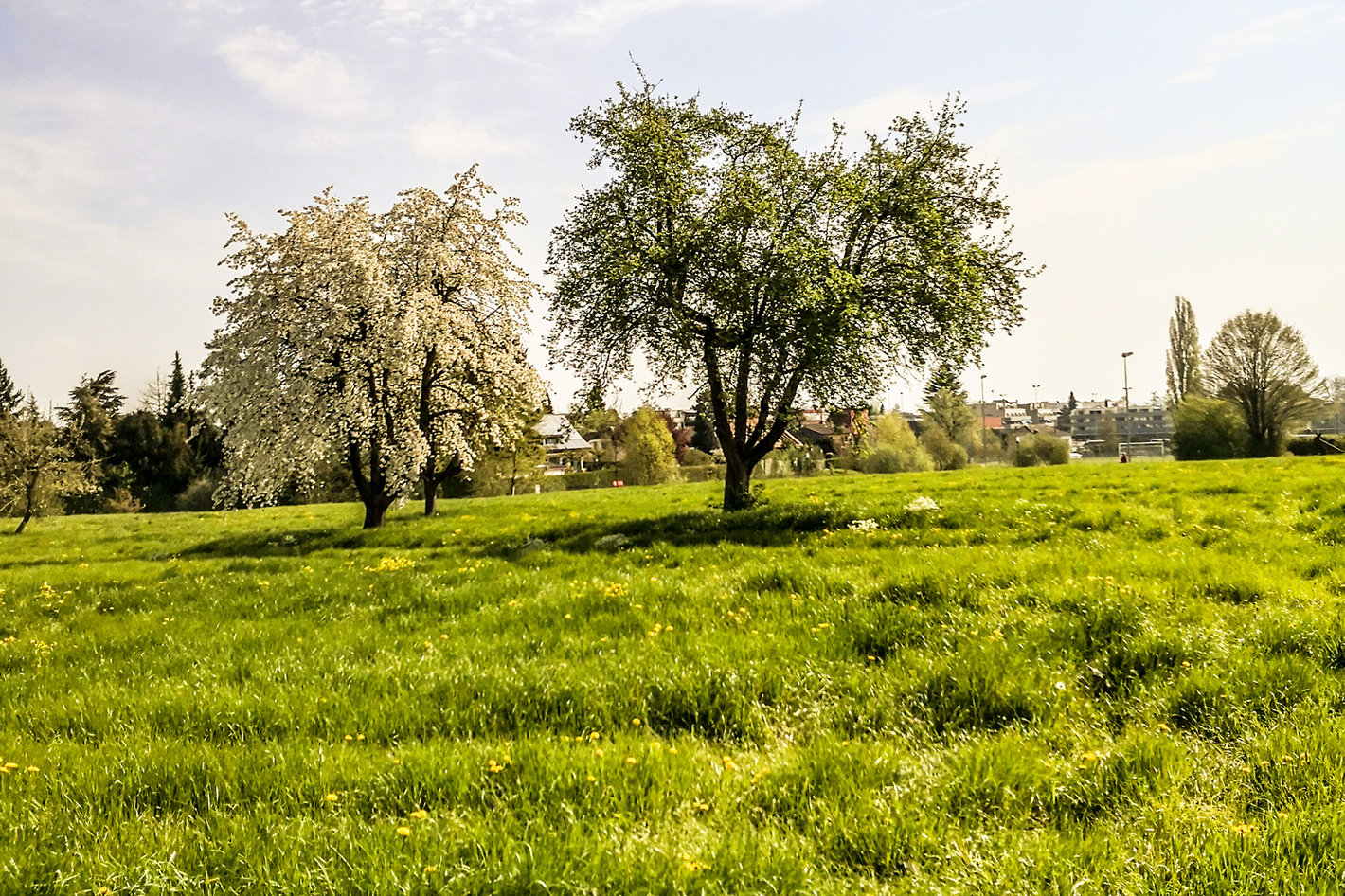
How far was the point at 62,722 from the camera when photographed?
6859mm

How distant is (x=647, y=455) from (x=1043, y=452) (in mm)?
37155

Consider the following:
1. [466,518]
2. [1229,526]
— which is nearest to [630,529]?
[466,518]

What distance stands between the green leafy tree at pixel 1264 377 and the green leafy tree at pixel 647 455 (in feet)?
159

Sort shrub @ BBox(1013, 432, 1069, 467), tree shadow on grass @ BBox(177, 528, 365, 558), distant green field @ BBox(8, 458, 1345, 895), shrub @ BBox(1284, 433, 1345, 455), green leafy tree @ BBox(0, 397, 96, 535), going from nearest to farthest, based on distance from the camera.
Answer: distant green field @ BBox(8, 458, 1345, 895)
tree shadow on grass @ BBox(177, 528, 365, 558)
green leafy tree @ BBox(0, 397, 96, 535)
shrub @ BBox(1284, 433, 1345, 455)
shrub @ BBox(1013, 432, 1069, 467)

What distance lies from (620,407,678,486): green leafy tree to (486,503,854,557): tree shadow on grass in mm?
50504

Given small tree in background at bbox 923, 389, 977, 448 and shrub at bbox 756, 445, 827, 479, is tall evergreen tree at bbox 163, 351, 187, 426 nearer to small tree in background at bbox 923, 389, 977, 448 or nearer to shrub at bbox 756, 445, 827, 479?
shrub at bbox 756, 445, 827, 479

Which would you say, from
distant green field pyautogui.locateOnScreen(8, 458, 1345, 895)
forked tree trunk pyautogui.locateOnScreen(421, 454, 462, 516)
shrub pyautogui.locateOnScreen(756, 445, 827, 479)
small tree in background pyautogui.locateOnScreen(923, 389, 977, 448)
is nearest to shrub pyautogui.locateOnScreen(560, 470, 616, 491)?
shrub pyautogui.locateOnScreen(756, 445, 827, 479)

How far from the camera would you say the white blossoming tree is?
24125 millimetres

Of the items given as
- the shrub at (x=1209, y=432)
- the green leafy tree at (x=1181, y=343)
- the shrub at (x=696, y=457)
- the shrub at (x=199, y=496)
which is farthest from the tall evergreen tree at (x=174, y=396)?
the green leafy tree at (x=1181, y=343)

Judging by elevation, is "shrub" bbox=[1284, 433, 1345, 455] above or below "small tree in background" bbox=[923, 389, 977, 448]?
below

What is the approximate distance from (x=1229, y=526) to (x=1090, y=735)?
10.5 m

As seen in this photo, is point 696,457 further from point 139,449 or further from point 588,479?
point 139,449

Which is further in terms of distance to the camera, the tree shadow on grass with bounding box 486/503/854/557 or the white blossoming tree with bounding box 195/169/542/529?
the white blossoming tree with bounding box 195/169/542/529

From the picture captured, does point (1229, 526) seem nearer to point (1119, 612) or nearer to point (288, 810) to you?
point (1119, 612)
